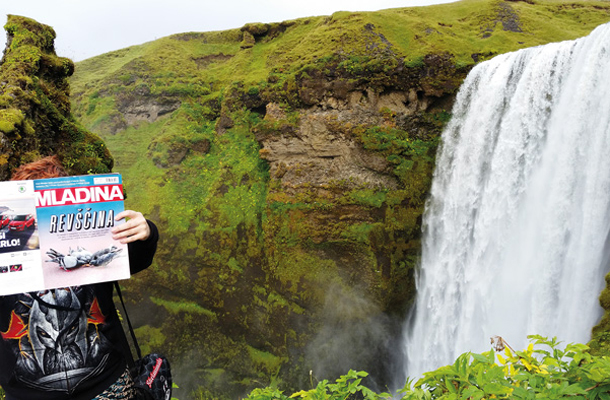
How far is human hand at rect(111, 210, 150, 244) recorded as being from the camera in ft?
7.16

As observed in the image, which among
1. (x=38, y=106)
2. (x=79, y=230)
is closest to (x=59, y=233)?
(x=79, y=230)

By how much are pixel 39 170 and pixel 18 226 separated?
14.0 inches

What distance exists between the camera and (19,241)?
6.64ft

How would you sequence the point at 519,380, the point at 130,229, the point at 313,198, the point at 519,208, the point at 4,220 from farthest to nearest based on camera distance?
the point at 313,198, the point at 519,208, the point at 130,229, the point at 4,220, the point at 519,380

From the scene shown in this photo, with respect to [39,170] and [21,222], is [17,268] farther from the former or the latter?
[39,170]

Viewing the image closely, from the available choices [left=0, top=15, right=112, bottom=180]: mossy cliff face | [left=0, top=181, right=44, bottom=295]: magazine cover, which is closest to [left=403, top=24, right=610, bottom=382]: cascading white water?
[left=0, top=181, right=44, bottom=295]: magazine cover

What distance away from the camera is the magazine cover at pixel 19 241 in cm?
198

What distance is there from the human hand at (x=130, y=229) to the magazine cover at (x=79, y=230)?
0.14ft

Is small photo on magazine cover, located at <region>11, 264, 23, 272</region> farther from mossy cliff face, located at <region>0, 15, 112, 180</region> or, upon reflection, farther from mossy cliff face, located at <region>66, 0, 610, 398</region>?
mossy cliff face, located at <region>66, 0, 610, 398</region>

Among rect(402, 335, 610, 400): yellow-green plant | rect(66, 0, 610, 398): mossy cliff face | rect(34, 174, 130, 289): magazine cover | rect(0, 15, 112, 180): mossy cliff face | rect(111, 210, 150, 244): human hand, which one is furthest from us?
rect(66, 0, 610, 398): mossy cliff face

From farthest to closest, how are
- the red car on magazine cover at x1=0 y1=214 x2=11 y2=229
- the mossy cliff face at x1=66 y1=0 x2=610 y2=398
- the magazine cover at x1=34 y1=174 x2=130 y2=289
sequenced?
the mossy cliff face at x1=66 y1=0 x2=610 y2=398 → the magazine cover at x1=34 y1=174 x2=130 y2=289 → the red car on magazine cover at x1=0 y1=214 x2=11 y2=229

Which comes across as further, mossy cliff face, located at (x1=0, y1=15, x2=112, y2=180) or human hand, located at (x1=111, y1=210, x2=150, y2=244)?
mossy cliff face, located at (x1=0, y1=15, x2=112, y2=180)

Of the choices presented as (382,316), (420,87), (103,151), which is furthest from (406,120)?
(103,151)

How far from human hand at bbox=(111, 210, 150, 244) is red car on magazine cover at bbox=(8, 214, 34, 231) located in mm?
417
